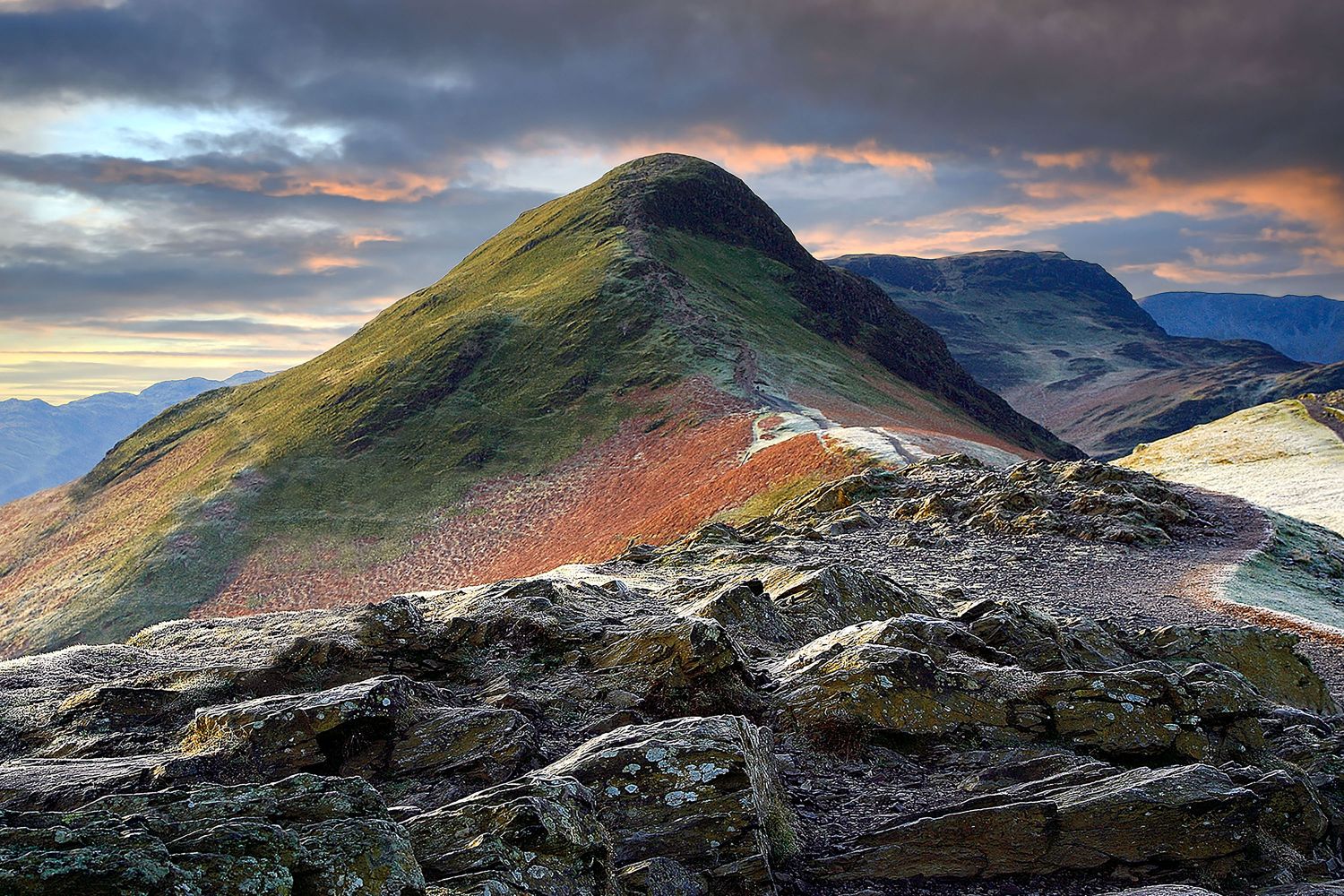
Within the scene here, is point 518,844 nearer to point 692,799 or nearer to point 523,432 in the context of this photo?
point 692,799

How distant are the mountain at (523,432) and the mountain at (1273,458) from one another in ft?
41.0

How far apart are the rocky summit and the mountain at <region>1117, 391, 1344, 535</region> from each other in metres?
34.2

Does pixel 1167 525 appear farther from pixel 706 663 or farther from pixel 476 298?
pixel 476 298

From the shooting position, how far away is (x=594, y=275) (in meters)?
99.4

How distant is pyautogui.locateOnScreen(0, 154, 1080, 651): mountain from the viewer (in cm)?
5844

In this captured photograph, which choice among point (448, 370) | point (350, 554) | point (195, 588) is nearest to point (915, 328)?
point (448, 370)

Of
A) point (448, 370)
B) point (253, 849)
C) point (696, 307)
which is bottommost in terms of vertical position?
point (253, 849)

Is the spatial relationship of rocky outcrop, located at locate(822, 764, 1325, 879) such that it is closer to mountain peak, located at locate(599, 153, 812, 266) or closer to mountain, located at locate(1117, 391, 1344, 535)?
mountain, located at locate(1117, 391, 1344, 535)

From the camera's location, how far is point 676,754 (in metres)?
10.0

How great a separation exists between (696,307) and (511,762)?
276 ft

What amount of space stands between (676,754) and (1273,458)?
65.6 metres

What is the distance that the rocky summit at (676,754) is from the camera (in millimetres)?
7469

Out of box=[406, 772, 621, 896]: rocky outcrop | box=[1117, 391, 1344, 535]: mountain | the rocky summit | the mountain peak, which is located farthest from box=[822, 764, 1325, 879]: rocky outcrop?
the mountain peak

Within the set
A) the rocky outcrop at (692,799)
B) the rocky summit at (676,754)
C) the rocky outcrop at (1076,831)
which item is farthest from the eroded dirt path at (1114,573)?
the rocky outcrop at (692,799)
